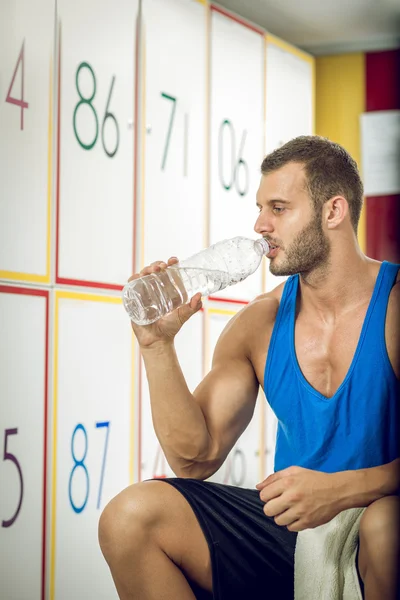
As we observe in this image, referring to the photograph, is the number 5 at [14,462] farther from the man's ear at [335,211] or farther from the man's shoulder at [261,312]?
the man's ear at [335,211]

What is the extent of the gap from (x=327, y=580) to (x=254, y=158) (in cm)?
164

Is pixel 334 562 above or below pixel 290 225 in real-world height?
below

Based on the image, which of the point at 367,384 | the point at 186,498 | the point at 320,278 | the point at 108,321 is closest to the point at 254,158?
the point at 108,321

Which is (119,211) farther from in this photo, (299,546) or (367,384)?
(299,546)

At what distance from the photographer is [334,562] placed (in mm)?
1317

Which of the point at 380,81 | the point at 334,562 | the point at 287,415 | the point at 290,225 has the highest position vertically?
the point at 380,81

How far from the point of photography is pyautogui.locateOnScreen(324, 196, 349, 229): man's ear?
168 centimetres

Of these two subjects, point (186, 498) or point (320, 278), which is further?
point (320, 278)

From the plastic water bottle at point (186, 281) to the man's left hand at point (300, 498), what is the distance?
1.32ft

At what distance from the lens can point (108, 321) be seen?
6.77 ft

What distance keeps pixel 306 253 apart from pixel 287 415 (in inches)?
12.5

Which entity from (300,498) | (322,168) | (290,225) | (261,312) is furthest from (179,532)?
(322,168)

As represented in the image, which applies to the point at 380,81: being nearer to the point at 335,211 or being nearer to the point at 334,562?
the point at 335,211

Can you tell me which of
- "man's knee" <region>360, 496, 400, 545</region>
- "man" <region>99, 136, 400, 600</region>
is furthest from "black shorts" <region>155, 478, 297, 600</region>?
"man's knee" <region>360, 496, 400, 545</region>
